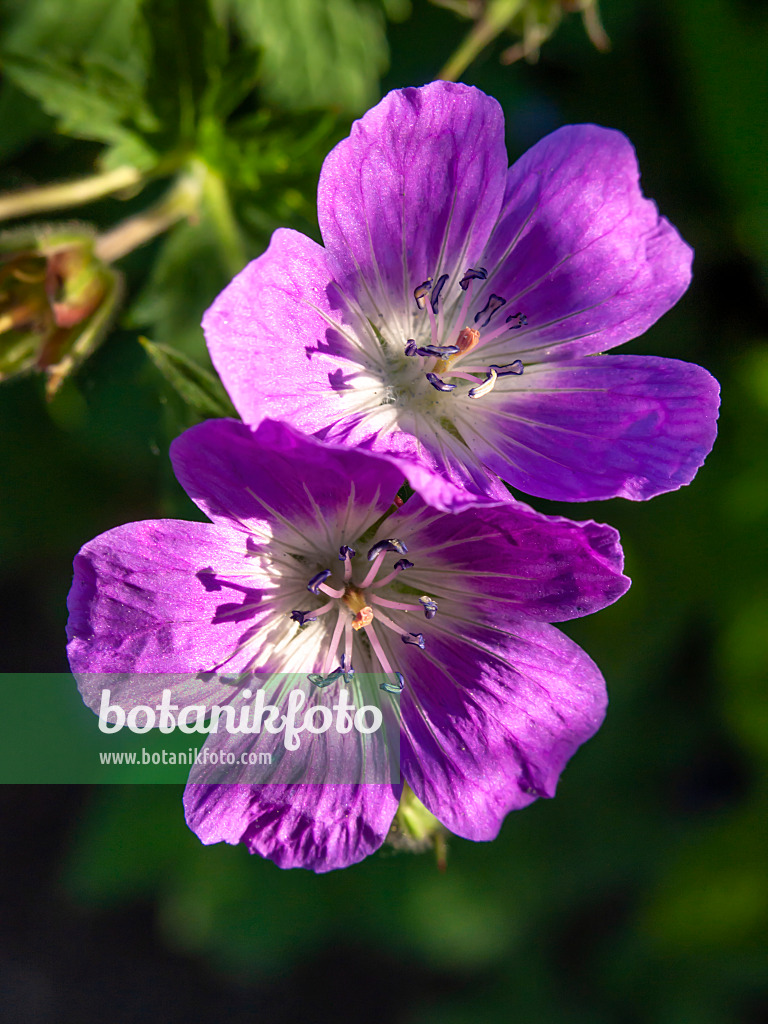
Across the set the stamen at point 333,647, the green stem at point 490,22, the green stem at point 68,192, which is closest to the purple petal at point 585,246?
the stamen at point 333,647

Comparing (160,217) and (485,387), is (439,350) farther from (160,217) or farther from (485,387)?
(160,217)

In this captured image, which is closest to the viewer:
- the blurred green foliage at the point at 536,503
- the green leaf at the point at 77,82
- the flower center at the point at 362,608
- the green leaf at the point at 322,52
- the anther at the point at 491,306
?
the flower center at the point at 362,608

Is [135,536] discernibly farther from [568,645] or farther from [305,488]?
[568,645]

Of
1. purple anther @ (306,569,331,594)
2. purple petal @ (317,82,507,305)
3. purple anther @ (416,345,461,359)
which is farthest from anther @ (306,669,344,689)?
purple petal @ (317,82,507,305)

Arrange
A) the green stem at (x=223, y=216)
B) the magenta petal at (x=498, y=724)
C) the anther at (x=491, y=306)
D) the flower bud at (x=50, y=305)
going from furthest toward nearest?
the green stem at (x=223, y=216) → the flower bud at (x=50, y=305) → the anther at (x=491, y=306) → the magenta petal at (x=498, y=724)

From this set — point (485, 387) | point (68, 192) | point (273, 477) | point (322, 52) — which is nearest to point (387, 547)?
point (273, 477)

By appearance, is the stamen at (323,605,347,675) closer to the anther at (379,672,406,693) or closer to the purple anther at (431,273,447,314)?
the anther at (379,672,406,693)

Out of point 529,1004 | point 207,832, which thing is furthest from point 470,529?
point 529,1004

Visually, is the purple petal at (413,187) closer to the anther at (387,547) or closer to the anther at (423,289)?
the anther at (423,289)
